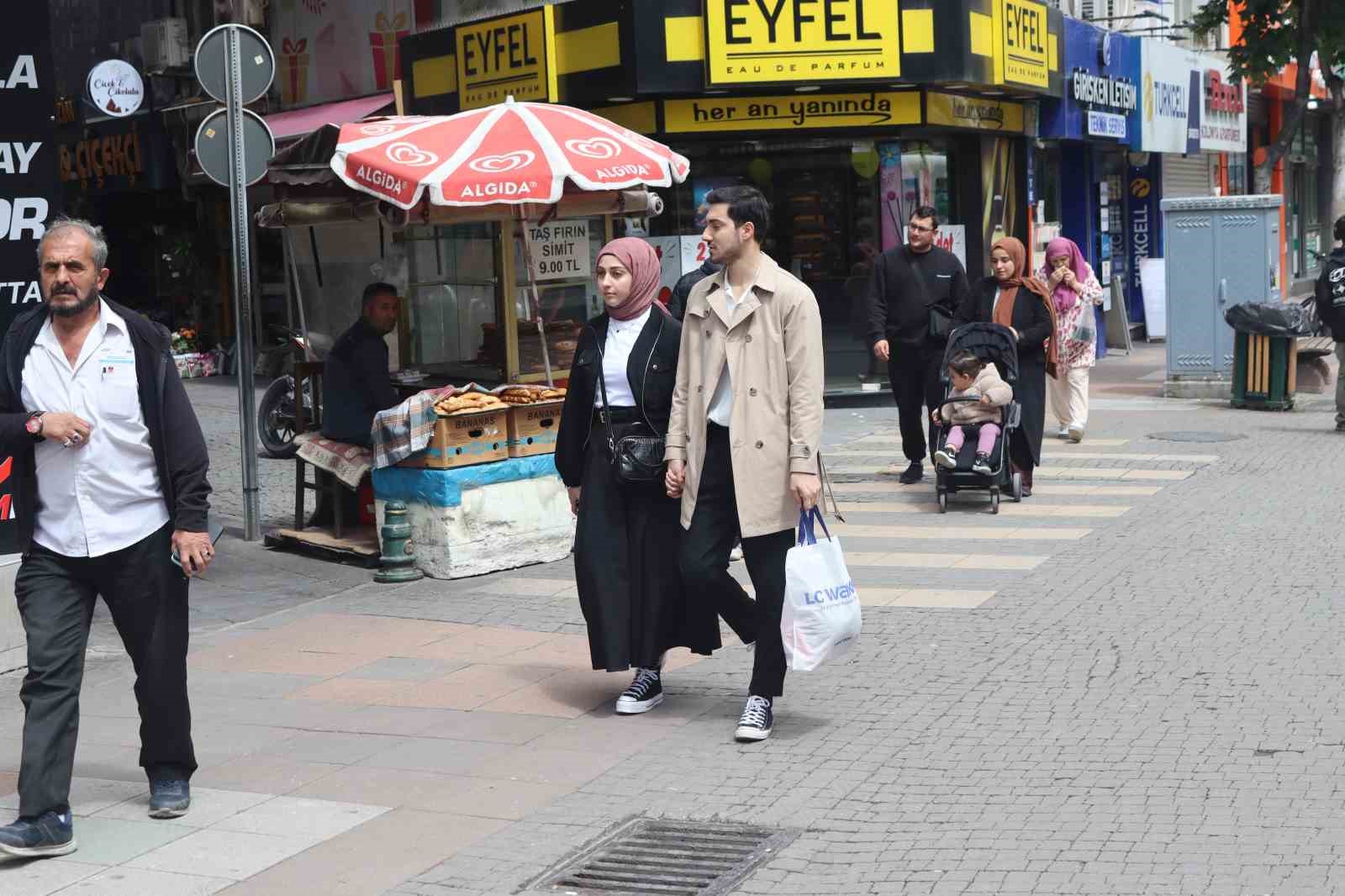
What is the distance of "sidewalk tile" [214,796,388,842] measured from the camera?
537 centimetres

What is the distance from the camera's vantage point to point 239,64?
1082 cm

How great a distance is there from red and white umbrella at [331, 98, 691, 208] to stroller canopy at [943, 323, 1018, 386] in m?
2.38

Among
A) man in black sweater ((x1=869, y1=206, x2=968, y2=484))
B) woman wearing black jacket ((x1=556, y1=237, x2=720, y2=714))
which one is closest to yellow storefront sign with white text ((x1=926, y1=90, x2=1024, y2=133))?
man in black sweater ((x1=869, y1=206, x2=968, y2=484))

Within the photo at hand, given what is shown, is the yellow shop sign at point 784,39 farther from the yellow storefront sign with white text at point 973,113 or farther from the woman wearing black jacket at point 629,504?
the woman wearing black jacket at point 629,504

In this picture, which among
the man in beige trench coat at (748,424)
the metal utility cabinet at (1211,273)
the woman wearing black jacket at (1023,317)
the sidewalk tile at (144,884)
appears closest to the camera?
the sidewalk tile at (144,884)

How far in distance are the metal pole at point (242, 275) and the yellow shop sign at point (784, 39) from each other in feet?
21.8

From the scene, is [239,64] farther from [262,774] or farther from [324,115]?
[324,115]

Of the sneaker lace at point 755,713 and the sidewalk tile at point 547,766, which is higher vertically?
the sneaker lace at point 755,713

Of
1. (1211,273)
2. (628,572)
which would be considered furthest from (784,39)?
(628,572)

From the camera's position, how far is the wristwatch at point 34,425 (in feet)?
16.9

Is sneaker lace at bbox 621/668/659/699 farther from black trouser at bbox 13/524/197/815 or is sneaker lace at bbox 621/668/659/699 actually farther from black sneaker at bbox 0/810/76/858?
black sneaker at bbox 0/810/76/858

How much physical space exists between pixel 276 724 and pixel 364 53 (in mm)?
15954

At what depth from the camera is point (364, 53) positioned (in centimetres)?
2133

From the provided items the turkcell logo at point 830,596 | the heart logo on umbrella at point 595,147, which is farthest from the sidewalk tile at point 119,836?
the heart logo on umbrella at point 595,147
